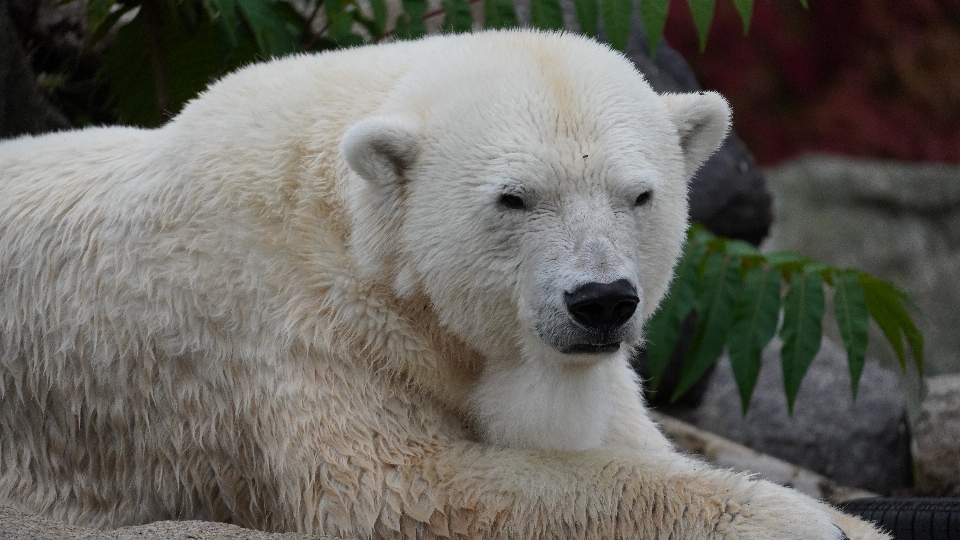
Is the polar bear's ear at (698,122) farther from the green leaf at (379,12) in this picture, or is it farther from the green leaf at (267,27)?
the green leaf at (267,27)

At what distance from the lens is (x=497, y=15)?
4.41 metres

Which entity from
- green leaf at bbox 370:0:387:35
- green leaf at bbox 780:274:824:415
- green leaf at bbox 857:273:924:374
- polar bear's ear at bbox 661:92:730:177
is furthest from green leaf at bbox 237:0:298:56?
green leaf at bbox 857:273:924:374

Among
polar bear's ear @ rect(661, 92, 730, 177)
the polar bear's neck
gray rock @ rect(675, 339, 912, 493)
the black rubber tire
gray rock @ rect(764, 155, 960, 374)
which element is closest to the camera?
the polar bear's neck

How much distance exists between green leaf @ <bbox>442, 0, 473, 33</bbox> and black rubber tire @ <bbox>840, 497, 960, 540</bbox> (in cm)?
255

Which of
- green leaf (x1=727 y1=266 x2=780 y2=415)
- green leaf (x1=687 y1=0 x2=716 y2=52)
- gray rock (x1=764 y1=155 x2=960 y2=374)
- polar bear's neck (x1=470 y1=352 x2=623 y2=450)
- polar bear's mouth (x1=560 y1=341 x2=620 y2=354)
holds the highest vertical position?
green leaf (x1=687 y1=0 x2=716 y2=52)

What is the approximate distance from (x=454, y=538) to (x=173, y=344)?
1.00m

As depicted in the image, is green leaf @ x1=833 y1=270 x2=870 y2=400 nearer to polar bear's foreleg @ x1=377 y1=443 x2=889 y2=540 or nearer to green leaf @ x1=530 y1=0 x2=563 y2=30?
polar bear's foreleg @ x1=377 y1=443 x2=889 y2=540

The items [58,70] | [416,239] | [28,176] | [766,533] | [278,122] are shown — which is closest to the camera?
[766,533]

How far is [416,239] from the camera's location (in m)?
2.94

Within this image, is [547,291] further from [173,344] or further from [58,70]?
[58,70]

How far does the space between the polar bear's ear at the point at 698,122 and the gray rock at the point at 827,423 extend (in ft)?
10.4

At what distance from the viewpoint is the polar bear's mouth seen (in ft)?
9.26

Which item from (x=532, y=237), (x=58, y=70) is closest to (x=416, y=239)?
(x=532, y=237)

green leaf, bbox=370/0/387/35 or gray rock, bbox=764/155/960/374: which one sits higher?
green leaf, bbox=370/0/387/35
